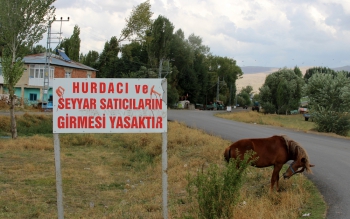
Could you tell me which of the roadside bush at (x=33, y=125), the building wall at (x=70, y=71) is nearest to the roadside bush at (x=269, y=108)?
the building wall at (x=70, y=71)

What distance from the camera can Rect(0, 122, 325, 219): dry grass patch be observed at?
27.2ft

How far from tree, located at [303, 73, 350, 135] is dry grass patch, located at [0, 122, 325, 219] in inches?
517

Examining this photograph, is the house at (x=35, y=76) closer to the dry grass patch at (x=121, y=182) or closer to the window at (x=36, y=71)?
the window at (x=36, y=71)

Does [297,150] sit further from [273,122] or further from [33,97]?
[33,97]

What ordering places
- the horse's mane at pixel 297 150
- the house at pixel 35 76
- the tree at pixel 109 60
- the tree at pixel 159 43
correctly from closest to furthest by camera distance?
the horse's mane at pixel 297 150 → the house at pixel 35 76 → the tree at pixel 159 43 → the tree at pixel 109 60

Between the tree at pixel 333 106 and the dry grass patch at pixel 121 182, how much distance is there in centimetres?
1314

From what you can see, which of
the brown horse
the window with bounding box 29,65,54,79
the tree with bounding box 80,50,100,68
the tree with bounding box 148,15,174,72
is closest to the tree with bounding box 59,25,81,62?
the tree with bounding box 80,50,100,68

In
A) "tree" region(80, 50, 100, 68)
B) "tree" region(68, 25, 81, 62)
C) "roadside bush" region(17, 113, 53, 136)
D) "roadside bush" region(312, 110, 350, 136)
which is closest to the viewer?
"roadside bush" region(17, 113, 53, 136)

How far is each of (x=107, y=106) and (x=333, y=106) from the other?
84.0 feet

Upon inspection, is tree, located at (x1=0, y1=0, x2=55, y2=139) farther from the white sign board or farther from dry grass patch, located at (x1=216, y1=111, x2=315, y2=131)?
the white sign board

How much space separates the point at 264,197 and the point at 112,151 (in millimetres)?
13173

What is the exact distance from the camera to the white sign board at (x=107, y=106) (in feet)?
22.6

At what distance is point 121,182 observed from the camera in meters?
13.3

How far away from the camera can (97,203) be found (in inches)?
408
